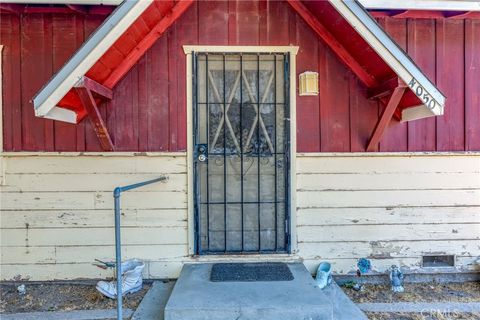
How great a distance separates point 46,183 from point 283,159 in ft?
7.04

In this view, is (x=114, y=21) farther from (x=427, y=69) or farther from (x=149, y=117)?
(x=427, y=69)

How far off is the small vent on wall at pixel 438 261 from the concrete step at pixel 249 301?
4.30 ft

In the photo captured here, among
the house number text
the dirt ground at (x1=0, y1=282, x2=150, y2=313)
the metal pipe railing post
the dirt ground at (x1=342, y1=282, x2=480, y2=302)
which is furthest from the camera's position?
the dirt ground at (x1=342, y1=282, x2=480, y2=302)

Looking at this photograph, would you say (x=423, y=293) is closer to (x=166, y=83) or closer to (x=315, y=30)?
(x=315, y=30)

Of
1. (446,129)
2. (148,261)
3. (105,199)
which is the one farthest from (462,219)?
(105,199)

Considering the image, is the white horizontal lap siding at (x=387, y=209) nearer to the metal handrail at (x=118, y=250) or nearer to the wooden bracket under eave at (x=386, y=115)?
the wooden bracket under eave at (x=386, y=115)

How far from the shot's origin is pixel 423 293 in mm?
2680

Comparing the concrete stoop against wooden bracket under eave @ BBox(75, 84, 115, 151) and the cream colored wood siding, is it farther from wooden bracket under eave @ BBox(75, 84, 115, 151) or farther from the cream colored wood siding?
wooden bracket under eave @ BBox(75, 84, 115, 151)

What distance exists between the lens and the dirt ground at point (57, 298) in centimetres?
246

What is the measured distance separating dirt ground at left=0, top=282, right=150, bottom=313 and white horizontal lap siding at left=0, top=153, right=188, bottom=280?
0.32ft

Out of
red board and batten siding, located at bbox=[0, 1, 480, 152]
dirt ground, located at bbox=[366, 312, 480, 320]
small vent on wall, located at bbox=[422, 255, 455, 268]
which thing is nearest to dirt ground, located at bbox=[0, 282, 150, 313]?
red board and batten siding, located at bbox=[0, 1, 480, 152]

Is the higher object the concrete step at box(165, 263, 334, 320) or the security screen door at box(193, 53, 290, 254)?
the security screen door at box(193, 53, 290, 254)

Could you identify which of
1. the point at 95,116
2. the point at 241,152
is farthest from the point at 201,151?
the point at 95,116

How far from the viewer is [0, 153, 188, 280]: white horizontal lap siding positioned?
275 cm
